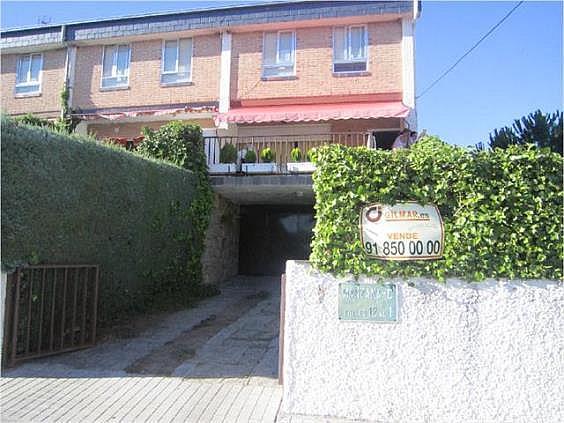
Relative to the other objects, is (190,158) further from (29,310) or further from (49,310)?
(29,310)

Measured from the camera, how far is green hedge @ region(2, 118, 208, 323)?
6.79 m

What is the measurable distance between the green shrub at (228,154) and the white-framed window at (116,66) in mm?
6894

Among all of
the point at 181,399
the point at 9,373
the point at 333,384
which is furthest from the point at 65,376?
the point at 333,384

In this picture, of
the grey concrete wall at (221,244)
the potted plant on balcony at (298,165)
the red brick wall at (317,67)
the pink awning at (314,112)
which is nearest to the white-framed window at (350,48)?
the red brick wall at (317,67)

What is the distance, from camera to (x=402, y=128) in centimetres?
1602

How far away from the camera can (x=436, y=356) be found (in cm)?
505

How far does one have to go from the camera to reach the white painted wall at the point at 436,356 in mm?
4938

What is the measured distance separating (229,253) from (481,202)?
1217cm

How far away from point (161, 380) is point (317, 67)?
13.2 metres

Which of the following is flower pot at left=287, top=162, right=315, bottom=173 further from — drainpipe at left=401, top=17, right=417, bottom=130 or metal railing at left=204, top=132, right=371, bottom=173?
drainpipe at left=401, top=17, right=417, bottom=130

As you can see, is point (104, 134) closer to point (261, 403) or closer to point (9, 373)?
point (9, 373)

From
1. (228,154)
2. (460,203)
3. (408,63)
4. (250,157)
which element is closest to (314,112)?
(250,157)

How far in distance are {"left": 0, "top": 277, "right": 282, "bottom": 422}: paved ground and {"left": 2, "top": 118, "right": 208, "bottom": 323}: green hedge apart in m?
1.46

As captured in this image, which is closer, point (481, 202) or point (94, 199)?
point (481, 202)
